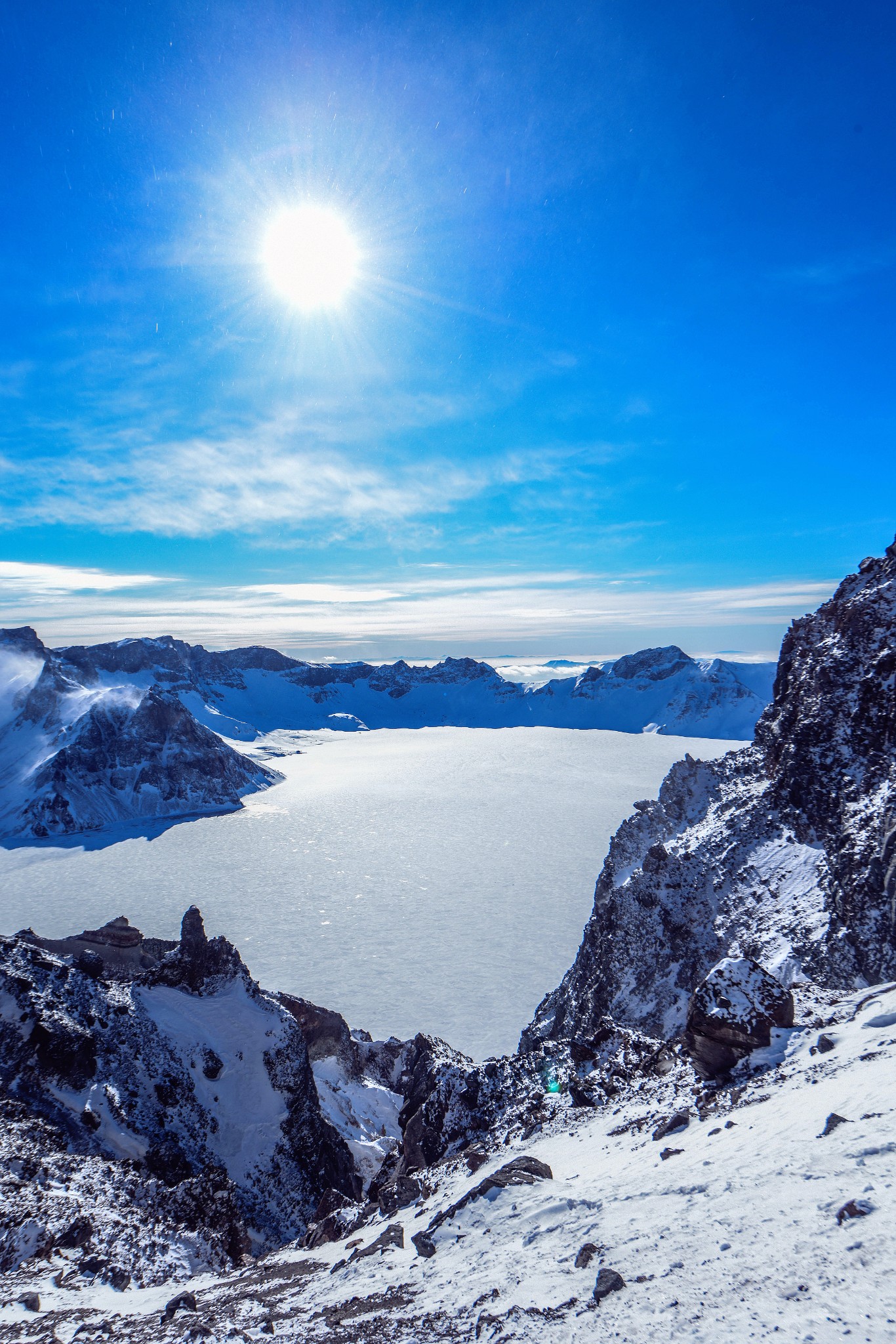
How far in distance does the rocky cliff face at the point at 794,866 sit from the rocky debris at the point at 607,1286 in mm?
20282

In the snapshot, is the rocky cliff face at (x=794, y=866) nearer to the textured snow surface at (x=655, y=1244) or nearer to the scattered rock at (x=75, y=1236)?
the textured snow surface at (x=655, y=1244)

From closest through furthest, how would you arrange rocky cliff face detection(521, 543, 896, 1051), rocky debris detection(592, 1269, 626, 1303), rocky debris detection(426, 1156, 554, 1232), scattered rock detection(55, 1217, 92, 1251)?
rocky debris detection(592, 1269, 626, 1303)
rocky debris detection(426, 1156, 554, 1232)
scattered rock detection(55, 1217, 92, 1251)
rocky cliff face detection(521, 543, 896, 1051)

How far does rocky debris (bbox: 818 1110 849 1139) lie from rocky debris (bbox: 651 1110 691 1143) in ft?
13.8

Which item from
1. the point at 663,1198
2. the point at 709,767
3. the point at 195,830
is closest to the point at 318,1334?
the point at 663,1198

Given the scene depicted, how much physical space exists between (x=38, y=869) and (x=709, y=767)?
104 metres

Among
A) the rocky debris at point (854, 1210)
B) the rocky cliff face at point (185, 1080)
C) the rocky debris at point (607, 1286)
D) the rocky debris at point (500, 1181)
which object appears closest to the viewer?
the rocky debris at point (854, 1210)

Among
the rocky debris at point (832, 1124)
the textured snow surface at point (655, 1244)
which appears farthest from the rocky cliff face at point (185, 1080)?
the rocky debris at point (832, 1124)

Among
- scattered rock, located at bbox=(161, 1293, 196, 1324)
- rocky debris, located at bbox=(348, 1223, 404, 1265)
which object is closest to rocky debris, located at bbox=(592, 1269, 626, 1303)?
rocky debris, located at bbox=(348, 1223, 404, 1265)

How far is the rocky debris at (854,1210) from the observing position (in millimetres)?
6922

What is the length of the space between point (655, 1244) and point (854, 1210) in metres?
2.68

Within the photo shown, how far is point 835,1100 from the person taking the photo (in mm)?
10094

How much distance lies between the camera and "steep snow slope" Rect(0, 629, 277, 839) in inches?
5315

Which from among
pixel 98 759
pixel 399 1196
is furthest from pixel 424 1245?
pixel 98 759

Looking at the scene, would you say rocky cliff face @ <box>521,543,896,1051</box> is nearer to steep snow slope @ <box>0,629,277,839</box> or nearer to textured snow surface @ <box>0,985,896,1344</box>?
textured snow surface @ <box>0,985,896,1344</box>
